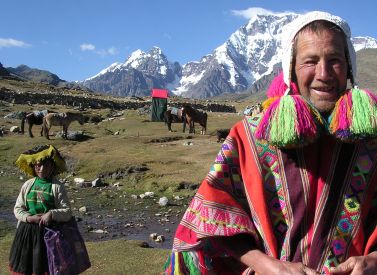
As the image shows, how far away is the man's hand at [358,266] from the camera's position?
1.93 metres

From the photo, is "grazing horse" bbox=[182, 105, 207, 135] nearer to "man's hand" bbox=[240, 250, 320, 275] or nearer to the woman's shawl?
the woman's shawl

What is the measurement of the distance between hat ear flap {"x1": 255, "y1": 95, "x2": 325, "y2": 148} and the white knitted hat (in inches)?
7.1

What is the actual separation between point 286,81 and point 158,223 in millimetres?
9469

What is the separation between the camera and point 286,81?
2291 mm

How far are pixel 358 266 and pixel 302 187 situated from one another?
1.23ft

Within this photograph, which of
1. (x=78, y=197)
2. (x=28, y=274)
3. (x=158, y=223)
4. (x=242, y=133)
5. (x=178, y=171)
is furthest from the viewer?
(x=178, y=171)

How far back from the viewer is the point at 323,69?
2133mm

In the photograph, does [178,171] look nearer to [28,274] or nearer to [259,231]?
[28,274]

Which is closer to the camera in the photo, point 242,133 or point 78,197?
point 242,133

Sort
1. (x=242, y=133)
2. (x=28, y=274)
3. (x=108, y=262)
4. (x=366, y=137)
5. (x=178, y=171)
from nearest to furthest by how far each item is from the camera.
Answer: (x=366, y=137), (x=242, y=133), (x=28, y=274), (x=108, y=262), (x=178, y=171)

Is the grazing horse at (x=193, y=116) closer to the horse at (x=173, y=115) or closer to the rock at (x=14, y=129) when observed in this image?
the horse at (x=173, y=115)

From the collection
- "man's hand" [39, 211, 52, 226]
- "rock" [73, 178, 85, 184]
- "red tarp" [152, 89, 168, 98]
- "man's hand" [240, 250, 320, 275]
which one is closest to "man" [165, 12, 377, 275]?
"man's hand" [240, 250, 320, 275]

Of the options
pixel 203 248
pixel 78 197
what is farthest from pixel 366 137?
pixel 78 197

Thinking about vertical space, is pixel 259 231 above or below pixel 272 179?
below
